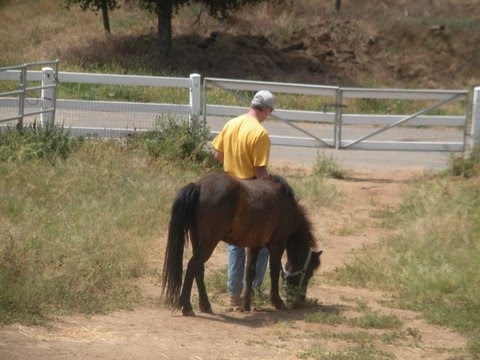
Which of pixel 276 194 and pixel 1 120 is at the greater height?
pixel 1 120

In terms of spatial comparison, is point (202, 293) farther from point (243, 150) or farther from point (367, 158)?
point (367, 158)

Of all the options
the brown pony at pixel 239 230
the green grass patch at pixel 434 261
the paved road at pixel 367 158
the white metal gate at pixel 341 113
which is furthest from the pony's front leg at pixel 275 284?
the white metal gate at pixel 341 113

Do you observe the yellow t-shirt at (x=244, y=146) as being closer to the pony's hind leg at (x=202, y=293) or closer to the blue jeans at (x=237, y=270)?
the blue jeans at (x=237, y=270)

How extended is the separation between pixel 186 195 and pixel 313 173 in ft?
26.0

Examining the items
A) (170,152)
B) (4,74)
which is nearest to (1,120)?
(4,74)

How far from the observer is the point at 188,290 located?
8.09m

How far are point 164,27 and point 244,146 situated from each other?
22851mm

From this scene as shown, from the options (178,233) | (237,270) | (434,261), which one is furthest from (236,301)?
(434,261)

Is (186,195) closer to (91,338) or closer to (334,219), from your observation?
(91,338)

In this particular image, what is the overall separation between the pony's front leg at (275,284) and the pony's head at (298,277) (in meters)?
0.09

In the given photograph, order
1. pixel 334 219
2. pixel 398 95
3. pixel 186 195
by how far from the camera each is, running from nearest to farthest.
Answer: pixel 186 195 < pixel 334 219 < pixel 398 95

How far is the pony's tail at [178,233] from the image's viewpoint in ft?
26.2

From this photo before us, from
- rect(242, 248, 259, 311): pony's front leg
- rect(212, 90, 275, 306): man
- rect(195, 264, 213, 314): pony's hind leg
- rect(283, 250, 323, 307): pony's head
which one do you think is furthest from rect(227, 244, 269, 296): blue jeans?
rect(195, 264, 213, 314): pony's hind leg

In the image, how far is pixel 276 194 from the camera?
8.63 meters
